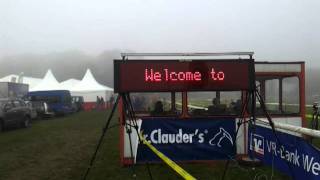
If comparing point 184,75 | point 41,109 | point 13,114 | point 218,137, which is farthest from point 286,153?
point 41,109

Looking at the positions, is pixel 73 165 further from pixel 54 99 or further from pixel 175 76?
pixel 54 99

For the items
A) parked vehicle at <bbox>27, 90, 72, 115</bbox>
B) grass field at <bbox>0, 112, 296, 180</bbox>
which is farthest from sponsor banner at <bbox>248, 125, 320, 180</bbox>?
parked vehicle at <bbox>27, 90, 72, 115</bbox>

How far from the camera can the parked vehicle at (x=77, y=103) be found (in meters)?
45.8

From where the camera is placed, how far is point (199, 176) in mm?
10125

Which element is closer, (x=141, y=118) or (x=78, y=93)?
(x=141, y=118)

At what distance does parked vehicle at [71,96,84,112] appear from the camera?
45.8 metres

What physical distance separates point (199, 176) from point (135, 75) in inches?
104

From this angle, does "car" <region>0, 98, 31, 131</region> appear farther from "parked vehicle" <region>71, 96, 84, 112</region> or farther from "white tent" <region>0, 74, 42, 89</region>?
"white tent" <region>0, 74, 42, 89</region>

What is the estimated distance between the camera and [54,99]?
39.4 meters

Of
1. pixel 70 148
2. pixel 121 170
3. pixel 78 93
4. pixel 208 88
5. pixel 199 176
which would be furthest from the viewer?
pixel 78 93

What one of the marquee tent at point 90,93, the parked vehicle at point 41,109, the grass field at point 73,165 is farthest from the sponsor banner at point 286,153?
the marquee tent at point 90,93

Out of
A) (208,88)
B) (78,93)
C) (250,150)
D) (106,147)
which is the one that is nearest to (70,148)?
(106,147)

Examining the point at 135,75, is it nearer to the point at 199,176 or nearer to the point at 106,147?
the point at 199,176

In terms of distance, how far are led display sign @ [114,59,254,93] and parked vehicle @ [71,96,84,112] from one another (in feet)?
117
